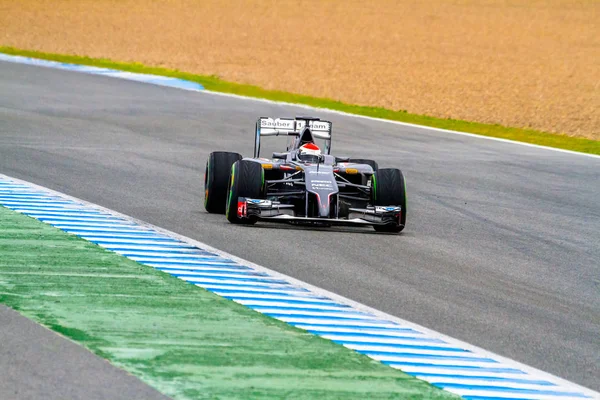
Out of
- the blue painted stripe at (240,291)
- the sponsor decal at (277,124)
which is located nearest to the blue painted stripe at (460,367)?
the blue painted stripe at (240,291)

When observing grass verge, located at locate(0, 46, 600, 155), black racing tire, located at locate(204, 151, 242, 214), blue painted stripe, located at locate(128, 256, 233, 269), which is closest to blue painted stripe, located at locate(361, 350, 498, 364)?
blue painted stripe, located at locate(128, 256, 233, 269)

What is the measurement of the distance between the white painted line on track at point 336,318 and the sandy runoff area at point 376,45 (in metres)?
16.1

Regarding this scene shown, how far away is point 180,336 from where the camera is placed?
23.1 feet

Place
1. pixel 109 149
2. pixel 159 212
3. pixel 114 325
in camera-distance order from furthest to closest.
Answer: pixel 109 149
pixel 159 212
pixel 114 325

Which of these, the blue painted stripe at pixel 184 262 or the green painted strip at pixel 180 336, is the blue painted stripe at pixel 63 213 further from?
the blue painted stripe at pixel 184 262

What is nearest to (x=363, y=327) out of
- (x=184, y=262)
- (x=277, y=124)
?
(x=184, y=262)

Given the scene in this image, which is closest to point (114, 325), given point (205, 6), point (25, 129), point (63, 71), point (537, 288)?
point (537, 288)

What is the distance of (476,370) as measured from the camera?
6.75m

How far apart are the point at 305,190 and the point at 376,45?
4003 centimetres

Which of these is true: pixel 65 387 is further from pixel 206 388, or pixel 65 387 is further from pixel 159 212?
pixel 159 212

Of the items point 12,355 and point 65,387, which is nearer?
point 65,387

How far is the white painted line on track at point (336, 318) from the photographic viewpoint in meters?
6.51

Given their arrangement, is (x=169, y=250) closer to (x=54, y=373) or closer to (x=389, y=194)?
(x=389, y=194)

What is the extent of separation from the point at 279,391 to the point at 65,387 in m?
1.06
